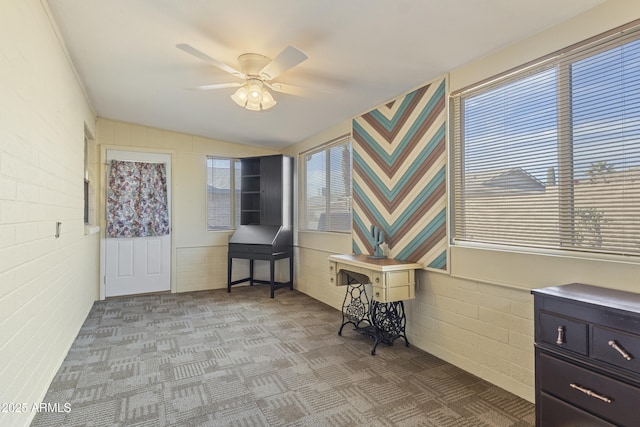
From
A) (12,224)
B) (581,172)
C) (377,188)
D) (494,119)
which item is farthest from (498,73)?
(12,224)

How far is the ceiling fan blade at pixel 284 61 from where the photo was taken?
2172 millimetres

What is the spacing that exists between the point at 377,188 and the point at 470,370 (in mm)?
1855

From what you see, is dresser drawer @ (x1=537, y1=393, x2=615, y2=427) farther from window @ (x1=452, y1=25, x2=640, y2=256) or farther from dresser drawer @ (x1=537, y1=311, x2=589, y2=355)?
window @ (x1=452, y1=25, x2=640, y2=256)

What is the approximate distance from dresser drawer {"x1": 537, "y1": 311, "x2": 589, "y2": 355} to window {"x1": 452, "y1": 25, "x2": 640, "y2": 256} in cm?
57

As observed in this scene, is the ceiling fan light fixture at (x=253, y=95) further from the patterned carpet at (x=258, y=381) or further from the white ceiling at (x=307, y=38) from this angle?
the patterned carpet at (x=258, y=381)

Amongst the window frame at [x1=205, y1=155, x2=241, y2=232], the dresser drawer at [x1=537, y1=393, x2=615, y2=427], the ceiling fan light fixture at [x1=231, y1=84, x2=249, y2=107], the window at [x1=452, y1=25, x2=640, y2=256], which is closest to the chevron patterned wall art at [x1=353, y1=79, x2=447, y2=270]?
the window at [x1=452, y1=25, x2=640, y2=256]

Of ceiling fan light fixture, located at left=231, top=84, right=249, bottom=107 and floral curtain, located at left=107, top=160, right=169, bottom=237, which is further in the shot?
floral curtain, located at left=107, top=160, right=169, bottom=237

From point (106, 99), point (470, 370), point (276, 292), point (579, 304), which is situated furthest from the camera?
point (276, 292)

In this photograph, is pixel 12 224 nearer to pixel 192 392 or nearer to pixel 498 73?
pixel 192 392

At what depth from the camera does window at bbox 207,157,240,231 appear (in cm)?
563

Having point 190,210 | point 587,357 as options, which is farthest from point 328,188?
point 587,357

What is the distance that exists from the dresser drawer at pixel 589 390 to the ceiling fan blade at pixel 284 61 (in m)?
2.17

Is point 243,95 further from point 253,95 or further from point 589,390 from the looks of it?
point 589,390

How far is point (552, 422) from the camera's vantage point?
1654 mm
